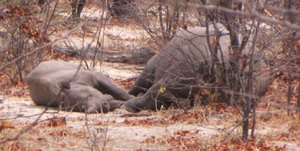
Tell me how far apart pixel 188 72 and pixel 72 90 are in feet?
5.69

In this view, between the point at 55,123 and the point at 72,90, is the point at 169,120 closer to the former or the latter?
the point at 55,123

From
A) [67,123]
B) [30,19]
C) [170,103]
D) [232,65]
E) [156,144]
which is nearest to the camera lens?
[156,144]

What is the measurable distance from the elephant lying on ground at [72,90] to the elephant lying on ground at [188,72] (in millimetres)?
397

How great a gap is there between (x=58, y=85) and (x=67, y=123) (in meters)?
1.89

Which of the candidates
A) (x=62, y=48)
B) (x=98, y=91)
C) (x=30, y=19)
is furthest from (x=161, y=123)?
(x=62, y=48)

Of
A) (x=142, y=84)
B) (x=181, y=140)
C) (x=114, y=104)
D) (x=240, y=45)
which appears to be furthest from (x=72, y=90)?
(x=181, y=140)

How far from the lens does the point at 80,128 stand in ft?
25.0

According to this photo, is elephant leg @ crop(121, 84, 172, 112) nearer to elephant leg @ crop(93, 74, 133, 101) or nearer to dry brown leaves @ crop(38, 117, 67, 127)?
elephant leg @ crop(93, 74, 133, 101)

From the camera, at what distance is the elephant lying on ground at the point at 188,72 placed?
8.77 metres

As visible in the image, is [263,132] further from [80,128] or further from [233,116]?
[80,128]

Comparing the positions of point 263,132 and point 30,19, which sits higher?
point 30,19

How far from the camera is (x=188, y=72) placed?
29.7 feet

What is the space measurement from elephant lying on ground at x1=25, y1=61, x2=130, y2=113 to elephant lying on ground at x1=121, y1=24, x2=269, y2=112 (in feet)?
1.30

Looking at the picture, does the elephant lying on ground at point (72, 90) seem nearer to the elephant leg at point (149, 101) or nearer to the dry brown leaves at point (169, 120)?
the elephant leg at point (149, 101)
